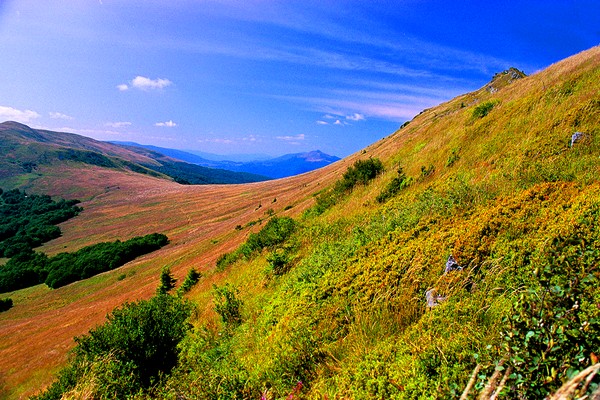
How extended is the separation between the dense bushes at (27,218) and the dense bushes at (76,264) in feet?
68.1

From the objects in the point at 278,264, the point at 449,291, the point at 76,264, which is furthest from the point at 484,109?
the point at 76,264

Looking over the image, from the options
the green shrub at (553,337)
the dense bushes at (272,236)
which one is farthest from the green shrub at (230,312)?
the green shrub at (553,337)

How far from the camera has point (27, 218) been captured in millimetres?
128875

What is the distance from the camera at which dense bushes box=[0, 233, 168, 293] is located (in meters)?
65.2

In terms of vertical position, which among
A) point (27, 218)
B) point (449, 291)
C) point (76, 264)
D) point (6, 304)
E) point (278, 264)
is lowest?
point (6, 304)

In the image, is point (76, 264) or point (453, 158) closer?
point (453, 158)

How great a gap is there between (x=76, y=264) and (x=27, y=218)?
89.5 meters

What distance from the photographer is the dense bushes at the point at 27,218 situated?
4117 inches

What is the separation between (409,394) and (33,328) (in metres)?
49.0

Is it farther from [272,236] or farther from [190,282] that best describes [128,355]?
[190,282]

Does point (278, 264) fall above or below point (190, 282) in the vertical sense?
above

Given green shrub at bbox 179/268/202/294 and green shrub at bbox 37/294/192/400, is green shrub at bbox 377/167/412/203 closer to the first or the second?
green shrub at bbox 37/294/192/400

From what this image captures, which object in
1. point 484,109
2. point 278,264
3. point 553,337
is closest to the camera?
point 553,337

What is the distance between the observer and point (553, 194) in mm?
6285
